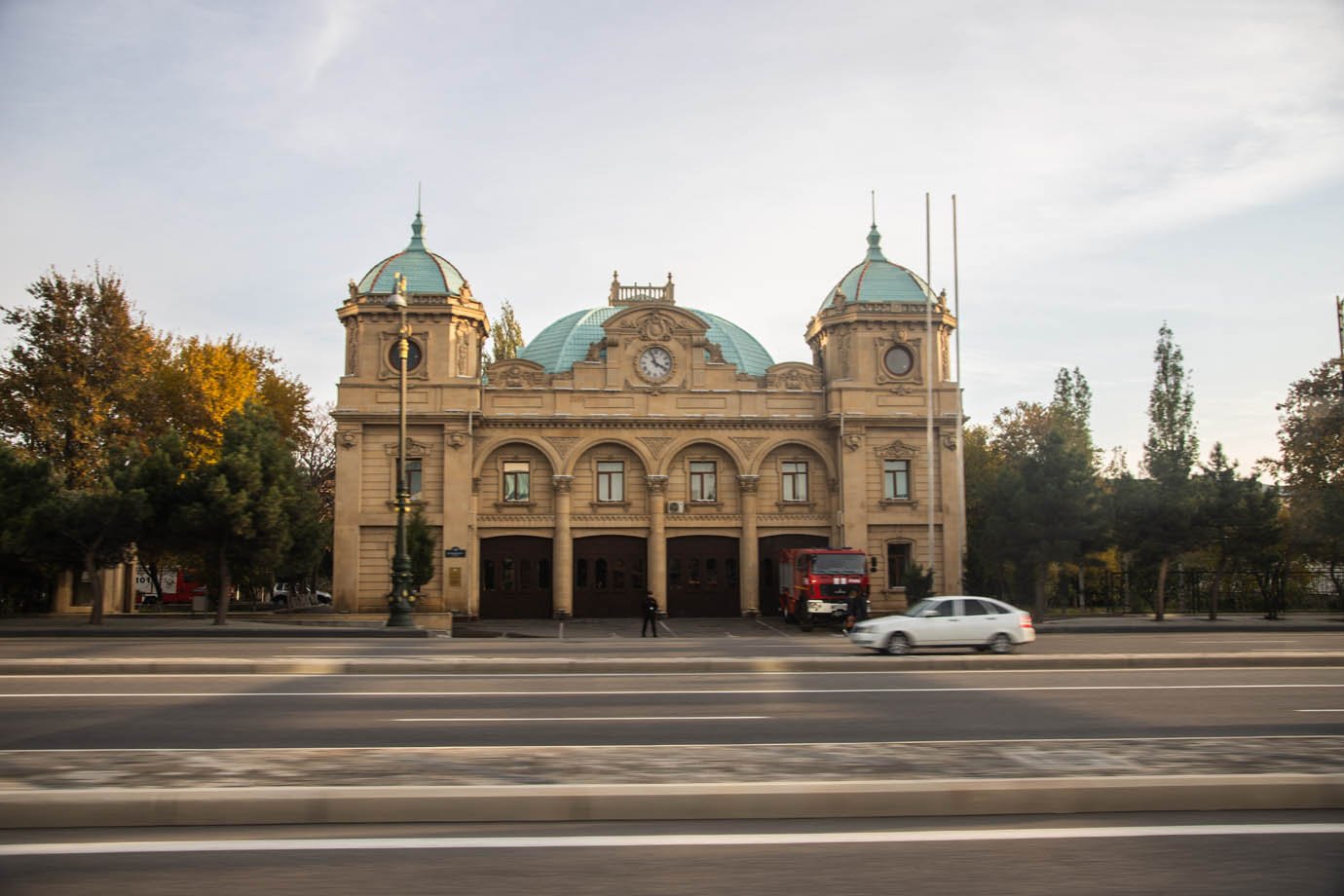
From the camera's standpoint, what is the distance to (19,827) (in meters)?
7.00

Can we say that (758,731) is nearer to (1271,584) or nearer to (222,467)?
(222,467)

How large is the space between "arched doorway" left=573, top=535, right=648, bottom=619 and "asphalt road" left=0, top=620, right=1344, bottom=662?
43.7ft

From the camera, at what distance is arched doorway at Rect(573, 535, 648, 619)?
46938 millimetres

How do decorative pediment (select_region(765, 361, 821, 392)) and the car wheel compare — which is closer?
the car wheel

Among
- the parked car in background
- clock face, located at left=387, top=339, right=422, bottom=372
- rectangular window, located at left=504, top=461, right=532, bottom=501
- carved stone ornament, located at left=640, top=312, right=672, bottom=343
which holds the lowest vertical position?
the parked car in background

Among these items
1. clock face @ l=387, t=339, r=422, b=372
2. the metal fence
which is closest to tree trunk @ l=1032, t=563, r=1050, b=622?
the metal fence

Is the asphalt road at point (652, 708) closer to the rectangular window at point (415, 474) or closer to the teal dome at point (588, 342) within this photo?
the rectangular window at point (415, 474)

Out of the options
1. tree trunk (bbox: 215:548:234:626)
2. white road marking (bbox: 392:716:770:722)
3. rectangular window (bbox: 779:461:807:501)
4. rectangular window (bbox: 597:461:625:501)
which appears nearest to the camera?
white road marking (bbox: 392:716:770:722)

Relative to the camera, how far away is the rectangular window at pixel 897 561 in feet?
154

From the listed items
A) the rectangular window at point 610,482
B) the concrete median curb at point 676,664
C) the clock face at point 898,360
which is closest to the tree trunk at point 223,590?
the rectangular window at point 610,482

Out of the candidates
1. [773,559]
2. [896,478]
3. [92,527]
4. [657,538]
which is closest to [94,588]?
[92,527]

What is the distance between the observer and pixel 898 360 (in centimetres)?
4803

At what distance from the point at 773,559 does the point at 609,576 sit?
7058mm

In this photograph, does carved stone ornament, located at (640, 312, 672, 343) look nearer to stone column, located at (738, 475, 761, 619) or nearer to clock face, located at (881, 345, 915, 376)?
stone column, located at (738, 475, 761, 619)
